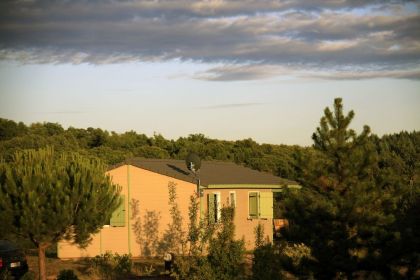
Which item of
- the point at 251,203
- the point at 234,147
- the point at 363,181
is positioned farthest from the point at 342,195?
the point at 234,147

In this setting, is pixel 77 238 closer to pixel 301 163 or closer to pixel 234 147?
pixel 301 163

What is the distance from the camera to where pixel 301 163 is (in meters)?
17.6

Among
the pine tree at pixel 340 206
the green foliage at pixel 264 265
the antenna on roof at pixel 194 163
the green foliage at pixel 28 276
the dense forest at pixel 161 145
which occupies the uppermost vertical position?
the dense forest at pixel 161 145

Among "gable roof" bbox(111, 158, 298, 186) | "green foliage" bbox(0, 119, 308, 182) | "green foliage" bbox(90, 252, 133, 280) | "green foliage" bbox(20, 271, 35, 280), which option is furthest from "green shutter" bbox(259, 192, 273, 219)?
"green foliage" bbox(0, 119, 308, 182)

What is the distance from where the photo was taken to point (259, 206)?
93.0 feet

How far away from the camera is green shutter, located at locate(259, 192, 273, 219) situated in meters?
28.4

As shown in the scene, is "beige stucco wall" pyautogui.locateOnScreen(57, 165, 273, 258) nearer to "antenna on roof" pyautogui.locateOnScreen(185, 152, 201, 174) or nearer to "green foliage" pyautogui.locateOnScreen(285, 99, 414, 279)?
"antenna on roof" pyautogui.locateOnScreen(185, 152, 201, 174)

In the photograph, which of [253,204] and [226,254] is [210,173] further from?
[226,254]

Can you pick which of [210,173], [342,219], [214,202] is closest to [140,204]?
[214,202]

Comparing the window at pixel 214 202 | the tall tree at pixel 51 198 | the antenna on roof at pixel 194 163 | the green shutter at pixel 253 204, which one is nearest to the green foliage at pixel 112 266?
the tall tree at pixel 51 198

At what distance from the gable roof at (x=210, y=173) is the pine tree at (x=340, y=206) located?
7.73 m

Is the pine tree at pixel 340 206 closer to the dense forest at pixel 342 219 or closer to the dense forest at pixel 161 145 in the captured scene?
the dense forest at pixel 342 219

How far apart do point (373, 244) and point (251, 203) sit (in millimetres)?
11859

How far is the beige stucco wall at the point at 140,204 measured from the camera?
26.5m
